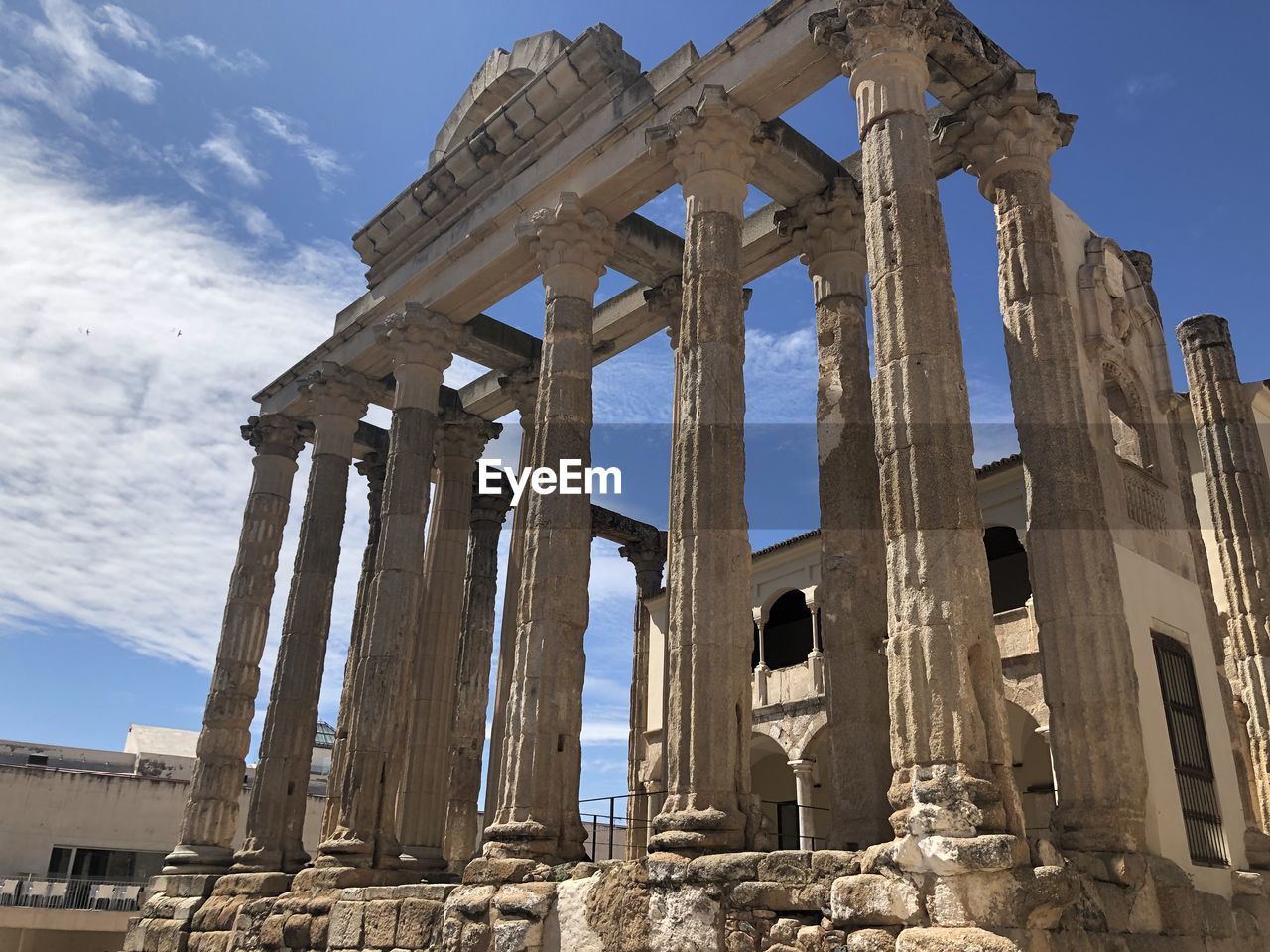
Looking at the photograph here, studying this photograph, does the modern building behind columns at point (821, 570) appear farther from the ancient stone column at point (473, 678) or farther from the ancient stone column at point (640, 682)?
the ancient stone column at point (640, 682)

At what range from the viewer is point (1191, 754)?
35.7 ft

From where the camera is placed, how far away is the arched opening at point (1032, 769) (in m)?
17.9

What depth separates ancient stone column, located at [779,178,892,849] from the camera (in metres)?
10.5

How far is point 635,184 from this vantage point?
13859mm

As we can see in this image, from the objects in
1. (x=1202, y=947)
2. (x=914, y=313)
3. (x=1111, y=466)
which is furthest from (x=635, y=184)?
(x=1202, y=947)

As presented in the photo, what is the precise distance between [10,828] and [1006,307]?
26.3 meters

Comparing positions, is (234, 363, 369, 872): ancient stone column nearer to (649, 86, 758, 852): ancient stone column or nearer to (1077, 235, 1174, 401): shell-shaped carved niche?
(649, 86, 758, 852): ancient stone column

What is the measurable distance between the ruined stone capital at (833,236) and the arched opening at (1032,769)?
8187mm

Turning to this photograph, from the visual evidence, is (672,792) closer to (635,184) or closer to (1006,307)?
(1006,307)

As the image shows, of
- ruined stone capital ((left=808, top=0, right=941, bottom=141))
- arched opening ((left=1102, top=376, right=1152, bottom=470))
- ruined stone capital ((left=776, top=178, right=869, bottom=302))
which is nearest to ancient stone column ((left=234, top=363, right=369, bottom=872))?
ruined stone capital ((left=776, top=178, right=869, bottom=302))

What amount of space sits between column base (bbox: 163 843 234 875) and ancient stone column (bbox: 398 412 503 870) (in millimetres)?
2962

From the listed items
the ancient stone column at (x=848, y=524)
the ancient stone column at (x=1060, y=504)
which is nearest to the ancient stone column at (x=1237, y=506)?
the ancient stone column at (x=1060, y=504)

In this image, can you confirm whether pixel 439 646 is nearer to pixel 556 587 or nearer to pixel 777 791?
pixel 556 587

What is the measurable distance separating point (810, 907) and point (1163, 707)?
180 inches
